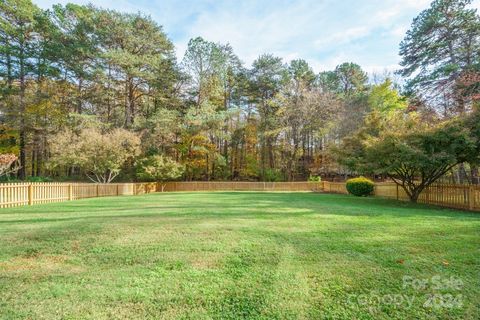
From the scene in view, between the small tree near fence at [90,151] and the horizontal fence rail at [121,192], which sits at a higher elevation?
the small tree near fence at [90,151]

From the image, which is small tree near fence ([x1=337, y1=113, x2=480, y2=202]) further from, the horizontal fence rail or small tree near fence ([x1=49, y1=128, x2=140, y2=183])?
small tree near fence ([x1=49, y1=128, x2=140, y2=183])

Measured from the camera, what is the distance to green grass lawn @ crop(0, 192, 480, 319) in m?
2.38

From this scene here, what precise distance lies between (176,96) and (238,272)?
25039 mm

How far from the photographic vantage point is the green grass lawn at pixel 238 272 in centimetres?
238

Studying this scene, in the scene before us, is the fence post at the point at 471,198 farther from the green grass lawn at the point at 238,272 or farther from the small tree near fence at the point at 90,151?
the small tree near fence at the point at 90,151

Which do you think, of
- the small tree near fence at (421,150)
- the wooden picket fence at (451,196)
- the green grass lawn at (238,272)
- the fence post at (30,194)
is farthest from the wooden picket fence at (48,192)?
the wooden picket fence at (451,196)

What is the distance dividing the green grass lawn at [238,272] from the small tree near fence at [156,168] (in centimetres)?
1595

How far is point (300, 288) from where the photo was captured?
2727mm

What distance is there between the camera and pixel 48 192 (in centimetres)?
1126

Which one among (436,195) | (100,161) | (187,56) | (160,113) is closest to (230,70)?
(187,56)

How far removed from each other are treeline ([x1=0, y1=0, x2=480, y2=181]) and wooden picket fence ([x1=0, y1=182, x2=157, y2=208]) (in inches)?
86.4

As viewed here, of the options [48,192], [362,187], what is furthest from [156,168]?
[362,187]

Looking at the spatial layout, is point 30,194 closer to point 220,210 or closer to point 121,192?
point 121,192

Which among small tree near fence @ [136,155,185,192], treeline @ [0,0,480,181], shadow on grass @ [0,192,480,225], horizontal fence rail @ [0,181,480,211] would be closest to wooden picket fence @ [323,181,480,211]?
horizontal fence rail @ [0,181,480,211]
